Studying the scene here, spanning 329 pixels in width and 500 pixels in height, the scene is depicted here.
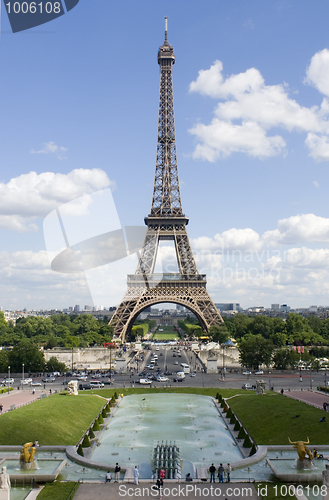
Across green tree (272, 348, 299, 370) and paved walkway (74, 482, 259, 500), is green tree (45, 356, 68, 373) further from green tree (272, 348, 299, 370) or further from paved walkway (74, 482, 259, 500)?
paved walkway (74, 482, 259, 500)

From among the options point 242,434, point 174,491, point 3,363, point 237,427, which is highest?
point 3,363

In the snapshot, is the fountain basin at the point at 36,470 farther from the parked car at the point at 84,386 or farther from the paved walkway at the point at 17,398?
the parked car at the point at 84,386

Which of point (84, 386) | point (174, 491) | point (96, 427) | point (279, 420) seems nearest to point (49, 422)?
point (96, 427)

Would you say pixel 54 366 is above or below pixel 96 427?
above

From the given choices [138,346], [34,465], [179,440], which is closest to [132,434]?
[179,440]

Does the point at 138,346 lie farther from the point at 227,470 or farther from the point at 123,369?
the point at 227,470

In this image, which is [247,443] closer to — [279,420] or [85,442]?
[279,420]

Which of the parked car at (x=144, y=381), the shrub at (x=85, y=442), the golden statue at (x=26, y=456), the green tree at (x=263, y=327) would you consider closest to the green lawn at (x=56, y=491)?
the golden statue at (x=26, y=456)
